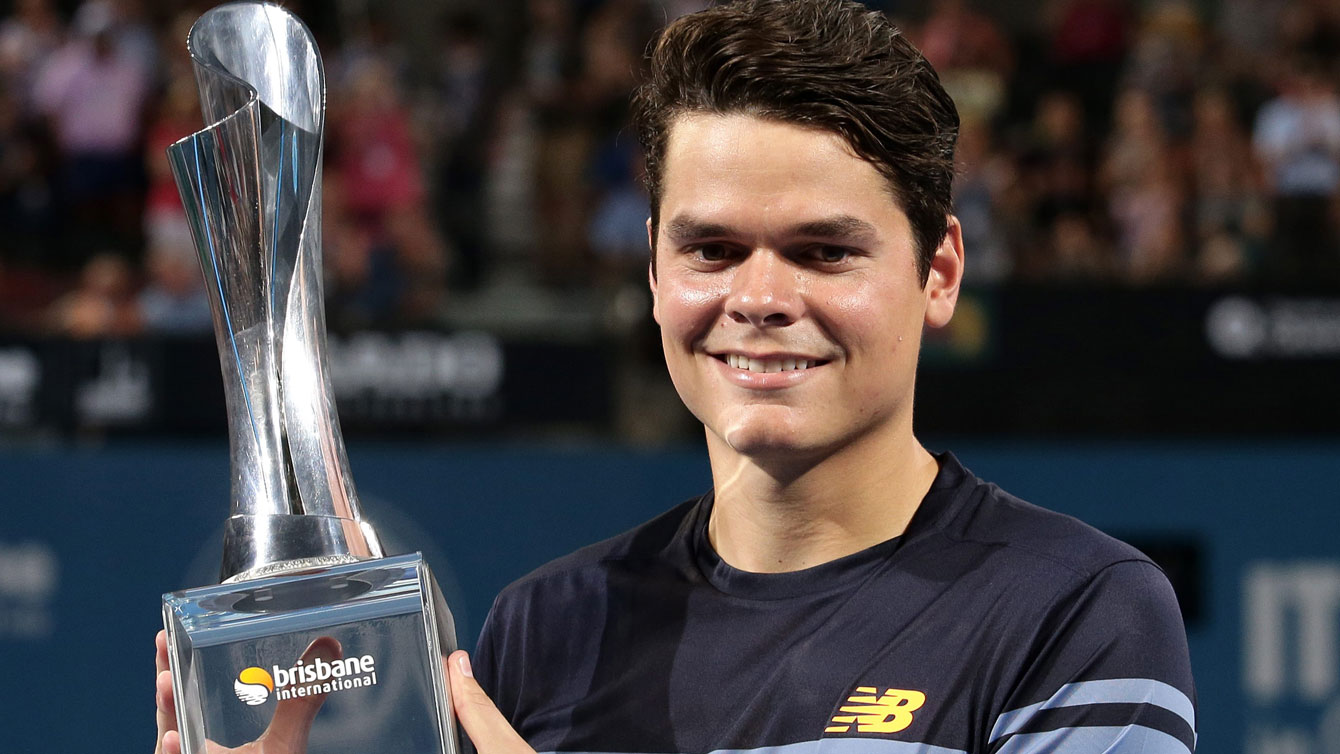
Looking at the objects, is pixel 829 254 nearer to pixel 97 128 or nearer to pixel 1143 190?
pixel 1143 190

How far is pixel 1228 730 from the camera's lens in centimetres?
557

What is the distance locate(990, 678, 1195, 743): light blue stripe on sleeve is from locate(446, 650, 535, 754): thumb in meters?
0.48

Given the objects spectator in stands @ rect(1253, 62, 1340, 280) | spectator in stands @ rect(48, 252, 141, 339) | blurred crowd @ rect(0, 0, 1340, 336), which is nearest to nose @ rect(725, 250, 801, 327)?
blurred crowd @ rect(0, 0, 1340, 336)

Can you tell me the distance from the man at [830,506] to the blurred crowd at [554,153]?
3.96 m

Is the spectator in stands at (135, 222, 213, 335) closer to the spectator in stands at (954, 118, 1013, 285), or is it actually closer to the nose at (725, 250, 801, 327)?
the spectator in stands at (954, 118, 1013, 285)

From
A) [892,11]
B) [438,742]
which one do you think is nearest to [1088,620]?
[438,742]

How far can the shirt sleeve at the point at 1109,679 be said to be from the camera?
5.02 feet

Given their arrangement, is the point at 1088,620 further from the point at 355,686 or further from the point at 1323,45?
the point at 1323,45

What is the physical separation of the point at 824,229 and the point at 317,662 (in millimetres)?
647

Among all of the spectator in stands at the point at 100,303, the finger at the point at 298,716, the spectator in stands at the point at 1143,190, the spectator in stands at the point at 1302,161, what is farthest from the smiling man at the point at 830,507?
the spectator in stands at the point at 1302,161

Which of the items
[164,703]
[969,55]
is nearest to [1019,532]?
[164,703]

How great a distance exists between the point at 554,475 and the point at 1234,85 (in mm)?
4189

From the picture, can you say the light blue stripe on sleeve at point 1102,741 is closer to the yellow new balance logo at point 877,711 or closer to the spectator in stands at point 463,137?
the yellow new balance logo at point 877,711

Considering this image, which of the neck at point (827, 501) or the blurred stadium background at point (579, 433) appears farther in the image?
the blurred stadium background at point (579, 433)
